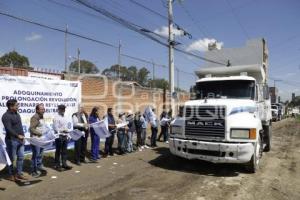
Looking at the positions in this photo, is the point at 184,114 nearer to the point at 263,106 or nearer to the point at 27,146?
the point at 263,106

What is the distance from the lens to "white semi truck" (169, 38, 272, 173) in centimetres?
955

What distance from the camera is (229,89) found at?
11.5 m

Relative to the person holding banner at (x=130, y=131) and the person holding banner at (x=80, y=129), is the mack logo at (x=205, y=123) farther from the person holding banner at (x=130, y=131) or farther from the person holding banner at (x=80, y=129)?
the person holding banner at (x=130, y=131)

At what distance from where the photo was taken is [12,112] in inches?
330

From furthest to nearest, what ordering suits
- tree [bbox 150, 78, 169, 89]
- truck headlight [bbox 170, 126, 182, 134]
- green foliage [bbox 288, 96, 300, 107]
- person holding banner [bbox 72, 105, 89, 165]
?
green foliage [bbox 288, 96, 300, 107], tree [bbox 150, 78, 169, 89], person holding banner [bbox 72, 105, 89, 165], truck headlight [bbox 170, 126, 182, 134]

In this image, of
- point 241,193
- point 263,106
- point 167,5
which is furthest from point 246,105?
point 167,5

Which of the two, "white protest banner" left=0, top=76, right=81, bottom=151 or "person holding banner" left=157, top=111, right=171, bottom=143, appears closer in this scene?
"white protest banner" left=0, top=76, right=81, bottom=151

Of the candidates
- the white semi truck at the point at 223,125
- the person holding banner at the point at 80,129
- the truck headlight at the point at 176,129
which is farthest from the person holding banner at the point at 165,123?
the person holding banner at the point at 80,129

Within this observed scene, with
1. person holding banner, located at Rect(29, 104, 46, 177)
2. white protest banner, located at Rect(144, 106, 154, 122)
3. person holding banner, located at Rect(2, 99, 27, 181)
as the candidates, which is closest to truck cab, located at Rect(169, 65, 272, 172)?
person holding banner, located at Rect(29, 104, 46, 177)

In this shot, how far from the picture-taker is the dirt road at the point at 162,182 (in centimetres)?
761

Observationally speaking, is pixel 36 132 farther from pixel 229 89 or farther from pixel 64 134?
pixel 229 89

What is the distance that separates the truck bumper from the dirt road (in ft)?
1.55

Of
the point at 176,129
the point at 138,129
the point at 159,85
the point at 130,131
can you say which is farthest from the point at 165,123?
the point at 159,85

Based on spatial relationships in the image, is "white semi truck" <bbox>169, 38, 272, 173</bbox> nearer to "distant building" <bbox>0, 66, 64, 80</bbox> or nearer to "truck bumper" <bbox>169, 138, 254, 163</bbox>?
"truck bumper" <bbox>169, 138, 254, 163</bbox>
